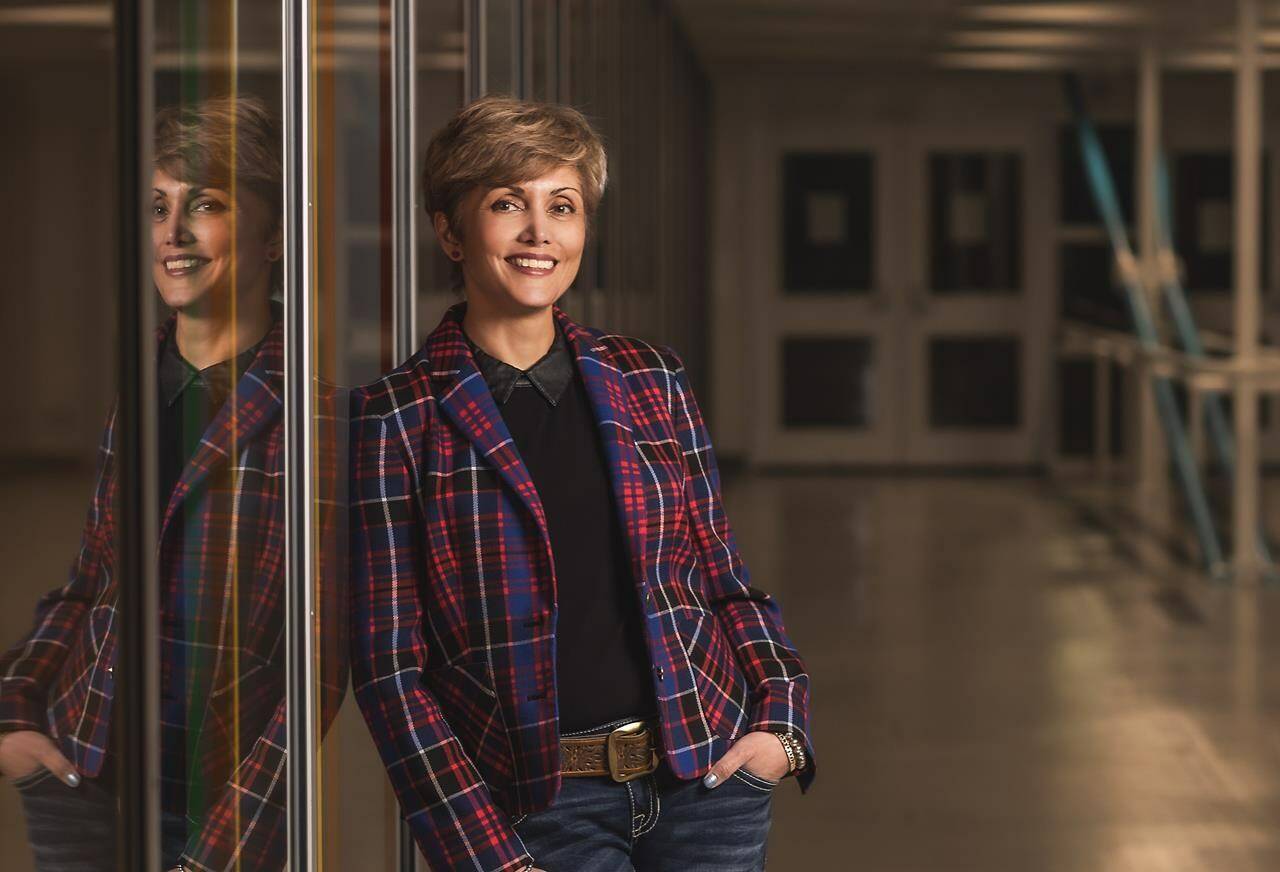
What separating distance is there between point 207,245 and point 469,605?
1.32 feet

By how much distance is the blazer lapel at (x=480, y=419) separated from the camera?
1.56 meters

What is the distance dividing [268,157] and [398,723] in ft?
1.62

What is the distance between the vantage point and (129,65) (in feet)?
3.78

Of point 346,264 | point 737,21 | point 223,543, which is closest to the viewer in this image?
point 223,543

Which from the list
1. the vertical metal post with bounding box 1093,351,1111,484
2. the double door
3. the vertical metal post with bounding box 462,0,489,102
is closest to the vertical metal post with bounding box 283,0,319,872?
the vertical metal post with bounding box 462,0,489,102

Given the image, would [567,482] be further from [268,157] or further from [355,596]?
[268,157]

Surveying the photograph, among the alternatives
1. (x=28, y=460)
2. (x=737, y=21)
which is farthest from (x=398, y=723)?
(x=737, y=21)

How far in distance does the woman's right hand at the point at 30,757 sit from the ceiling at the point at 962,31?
26.3ft

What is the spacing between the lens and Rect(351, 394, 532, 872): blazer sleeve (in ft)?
5.05

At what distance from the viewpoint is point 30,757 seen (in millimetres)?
1026

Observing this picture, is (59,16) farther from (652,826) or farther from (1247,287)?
(1247,287)

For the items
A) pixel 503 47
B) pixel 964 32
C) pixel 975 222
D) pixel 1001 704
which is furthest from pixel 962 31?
pixel 503 47

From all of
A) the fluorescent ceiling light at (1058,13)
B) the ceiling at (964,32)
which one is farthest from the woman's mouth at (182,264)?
the fluorescent ceiling light at (1058,13)

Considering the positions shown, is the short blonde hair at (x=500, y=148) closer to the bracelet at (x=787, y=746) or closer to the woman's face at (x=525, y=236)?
the woman's face at (x=525, y=236)
